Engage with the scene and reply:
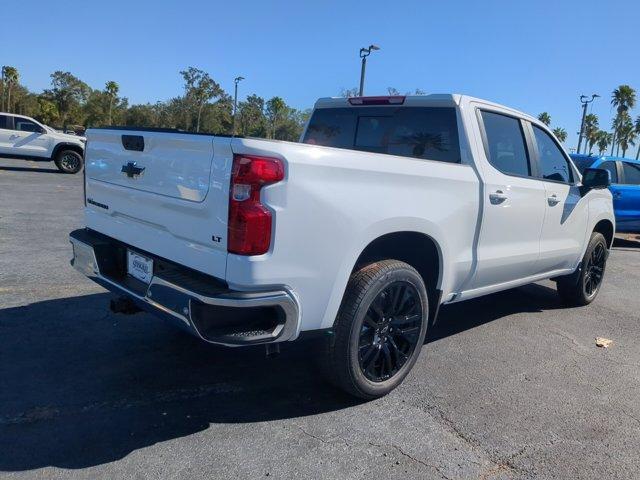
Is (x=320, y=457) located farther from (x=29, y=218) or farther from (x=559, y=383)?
(x=29, y=218)

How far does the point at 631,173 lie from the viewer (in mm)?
10734

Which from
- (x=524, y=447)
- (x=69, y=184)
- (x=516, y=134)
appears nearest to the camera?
(x=524, y=447)

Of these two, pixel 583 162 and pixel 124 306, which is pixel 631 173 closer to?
pixel 583 162

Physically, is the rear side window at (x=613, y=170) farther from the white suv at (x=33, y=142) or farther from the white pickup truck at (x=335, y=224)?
the white suv at (x=33, y=142)

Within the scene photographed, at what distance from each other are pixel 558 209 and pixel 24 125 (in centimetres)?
1712

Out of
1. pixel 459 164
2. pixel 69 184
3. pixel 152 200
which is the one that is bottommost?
pixel 69 184

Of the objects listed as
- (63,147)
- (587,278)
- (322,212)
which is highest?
(322,212)

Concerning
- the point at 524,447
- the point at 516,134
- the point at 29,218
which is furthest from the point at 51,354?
the point at 29,218

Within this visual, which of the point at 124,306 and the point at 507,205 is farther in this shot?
the point at 507,205

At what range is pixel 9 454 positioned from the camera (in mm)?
2607

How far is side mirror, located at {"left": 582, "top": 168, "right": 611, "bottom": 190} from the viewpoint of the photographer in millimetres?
5293

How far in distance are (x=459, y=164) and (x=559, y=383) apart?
1.75m

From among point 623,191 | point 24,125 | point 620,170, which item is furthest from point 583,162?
point 24,125

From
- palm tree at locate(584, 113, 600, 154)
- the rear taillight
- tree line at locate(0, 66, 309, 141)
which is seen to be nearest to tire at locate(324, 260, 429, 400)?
the rear taillight
